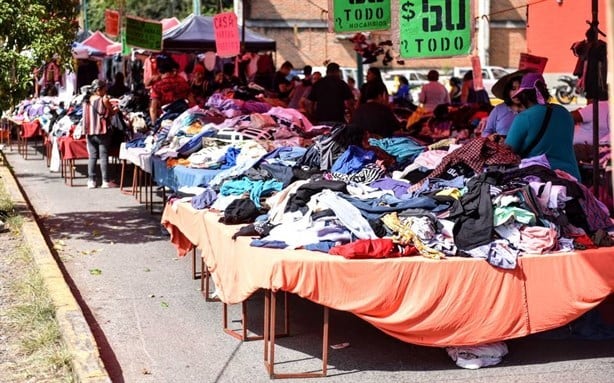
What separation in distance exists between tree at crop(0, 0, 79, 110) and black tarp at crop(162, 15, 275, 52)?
1024 cm

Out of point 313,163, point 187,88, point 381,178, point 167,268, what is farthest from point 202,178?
point 187,88

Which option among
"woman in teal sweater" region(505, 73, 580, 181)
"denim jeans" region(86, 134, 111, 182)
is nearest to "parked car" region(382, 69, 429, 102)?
"denim jeans" region(86, 134, 111, 182)

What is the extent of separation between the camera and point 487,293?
6117mm

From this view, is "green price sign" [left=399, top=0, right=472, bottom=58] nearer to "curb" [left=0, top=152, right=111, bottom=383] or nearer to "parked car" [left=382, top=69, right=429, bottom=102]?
"curb" [left=0, top=152, right=111, bottom=383]

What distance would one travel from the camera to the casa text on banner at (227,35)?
16.5 metres

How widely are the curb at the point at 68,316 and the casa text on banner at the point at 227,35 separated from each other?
590 cm

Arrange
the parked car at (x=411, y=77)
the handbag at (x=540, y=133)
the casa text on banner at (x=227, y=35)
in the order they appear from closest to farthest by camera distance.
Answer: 1. the handbag at (x=540, y=133)
2. the casa text on banner at (x=227, y=35)
3. the parked car at (x=411, y=77)

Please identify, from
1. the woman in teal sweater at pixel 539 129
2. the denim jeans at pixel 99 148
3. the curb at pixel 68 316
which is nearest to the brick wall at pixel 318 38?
the denim jeans at pixel 99 148

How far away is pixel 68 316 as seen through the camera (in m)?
7.16

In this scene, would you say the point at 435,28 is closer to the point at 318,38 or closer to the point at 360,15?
the point at 360,15

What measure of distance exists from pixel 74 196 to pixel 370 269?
395 inches

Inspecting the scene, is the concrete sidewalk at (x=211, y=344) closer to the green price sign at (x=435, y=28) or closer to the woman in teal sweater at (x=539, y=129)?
the woman in teal sweater at (x=539, y=129)

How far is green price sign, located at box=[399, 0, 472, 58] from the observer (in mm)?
9102

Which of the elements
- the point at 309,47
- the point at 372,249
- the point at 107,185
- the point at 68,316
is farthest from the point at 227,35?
the point at 309,47
